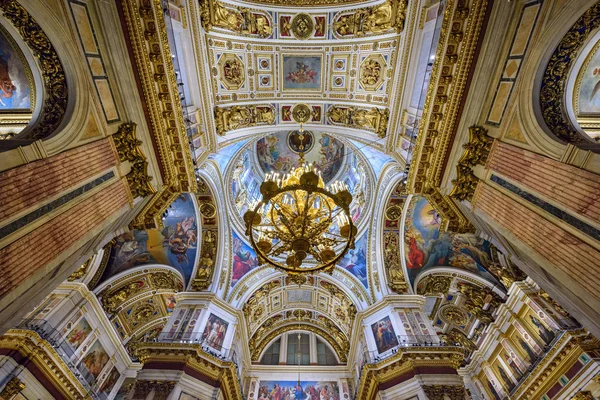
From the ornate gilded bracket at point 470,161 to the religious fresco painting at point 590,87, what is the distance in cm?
157

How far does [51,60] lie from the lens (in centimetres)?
499

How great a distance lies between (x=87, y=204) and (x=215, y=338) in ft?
25.7

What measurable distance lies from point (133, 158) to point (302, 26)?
7.45 m

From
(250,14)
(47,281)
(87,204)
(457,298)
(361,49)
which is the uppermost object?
(250,14)

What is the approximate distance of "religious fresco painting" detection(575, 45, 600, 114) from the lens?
5.29 m

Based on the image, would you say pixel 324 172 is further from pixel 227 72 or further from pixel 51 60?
pixel 51 60

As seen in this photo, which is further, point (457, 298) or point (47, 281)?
point (457, 298)

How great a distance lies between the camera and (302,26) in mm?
10125

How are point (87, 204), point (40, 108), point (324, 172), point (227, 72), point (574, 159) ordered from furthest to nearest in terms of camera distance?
point (324, 172) < point (227, 72) < point (87, 204) < point (40, 108) < point (574, 159)

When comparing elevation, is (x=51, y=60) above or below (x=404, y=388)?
above

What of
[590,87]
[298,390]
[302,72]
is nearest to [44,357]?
[298,390]

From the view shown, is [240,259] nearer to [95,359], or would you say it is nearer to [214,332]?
[214,332]

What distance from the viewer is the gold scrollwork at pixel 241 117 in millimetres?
10852

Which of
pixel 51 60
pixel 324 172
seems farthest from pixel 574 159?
pixel 324 172
